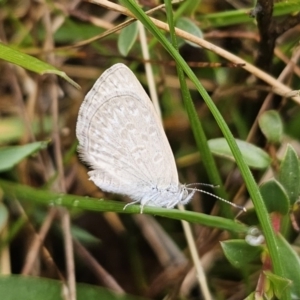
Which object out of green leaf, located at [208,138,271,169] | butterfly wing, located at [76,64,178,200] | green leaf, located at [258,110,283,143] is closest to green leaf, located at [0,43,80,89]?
butterfly wing, located at [76,64,178,200]

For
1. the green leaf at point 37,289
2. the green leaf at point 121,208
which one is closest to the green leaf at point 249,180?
the green leaf at point 121,208

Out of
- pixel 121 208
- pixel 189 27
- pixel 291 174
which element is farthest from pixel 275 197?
pixel 189 27

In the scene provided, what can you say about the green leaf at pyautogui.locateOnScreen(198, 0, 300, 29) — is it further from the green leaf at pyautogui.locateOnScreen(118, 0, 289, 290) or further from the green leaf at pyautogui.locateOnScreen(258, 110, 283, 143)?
the green leaf at pyautogui.locateOnScreen(118, 0, 289, 290)

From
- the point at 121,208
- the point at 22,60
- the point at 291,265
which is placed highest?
the point at 22,60

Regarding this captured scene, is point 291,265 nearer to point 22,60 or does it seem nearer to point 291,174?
point 291,174

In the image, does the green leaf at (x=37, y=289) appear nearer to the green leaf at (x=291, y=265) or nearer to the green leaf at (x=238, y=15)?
the green leaf at (x=291, y=265)

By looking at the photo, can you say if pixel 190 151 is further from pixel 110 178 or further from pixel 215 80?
pixel 110 178

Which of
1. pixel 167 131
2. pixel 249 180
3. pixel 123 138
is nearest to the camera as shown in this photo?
pixel 249 180
